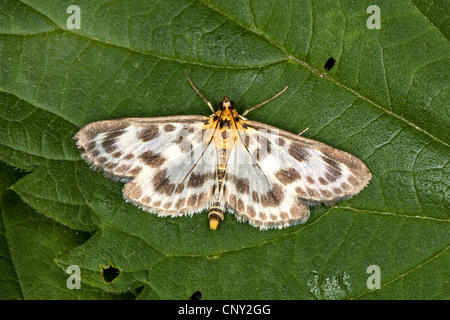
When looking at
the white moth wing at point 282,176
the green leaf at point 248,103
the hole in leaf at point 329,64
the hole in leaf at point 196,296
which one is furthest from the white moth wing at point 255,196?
the hole in leaf at point 329,64

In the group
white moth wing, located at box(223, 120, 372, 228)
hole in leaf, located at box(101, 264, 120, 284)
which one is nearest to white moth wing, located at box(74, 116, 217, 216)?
white moth wing, located at box(223, 120, 372, 228)

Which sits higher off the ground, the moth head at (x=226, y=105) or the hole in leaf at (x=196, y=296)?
the moth head at (x=226, y=105)

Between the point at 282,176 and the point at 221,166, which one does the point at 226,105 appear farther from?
the point at 282,176

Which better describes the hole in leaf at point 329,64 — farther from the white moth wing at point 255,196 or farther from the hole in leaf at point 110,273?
the hole in leaf at point 110,273

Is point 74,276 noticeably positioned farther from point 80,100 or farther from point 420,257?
point 420,257

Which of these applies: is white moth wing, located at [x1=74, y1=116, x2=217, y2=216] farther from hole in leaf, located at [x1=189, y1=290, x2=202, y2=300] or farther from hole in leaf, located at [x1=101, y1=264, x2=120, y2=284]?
hole in leaf, located at [x1=189, y1=290, x2=202, y2=300]

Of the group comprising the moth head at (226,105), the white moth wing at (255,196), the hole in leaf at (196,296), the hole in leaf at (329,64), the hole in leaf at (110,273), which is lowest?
the hole in leaf at (196,296)
